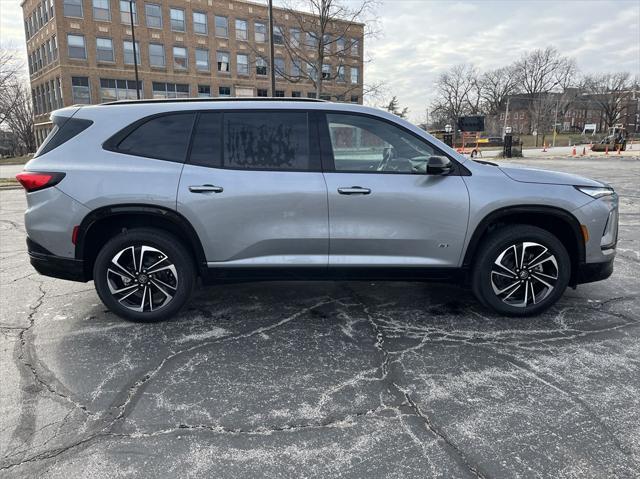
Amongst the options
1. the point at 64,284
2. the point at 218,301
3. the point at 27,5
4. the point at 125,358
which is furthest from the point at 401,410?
the point at 27,5

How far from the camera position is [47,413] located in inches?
107

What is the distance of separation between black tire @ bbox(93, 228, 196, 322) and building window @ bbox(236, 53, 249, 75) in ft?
151

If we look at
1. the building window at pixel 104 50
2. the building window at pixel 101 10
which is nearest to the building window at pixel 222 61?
the building window at pixel 104 50

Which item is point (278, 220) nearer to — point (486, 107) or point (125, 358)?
point (125, 358)

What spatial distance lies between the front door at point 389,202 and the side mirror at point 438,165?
9 cm

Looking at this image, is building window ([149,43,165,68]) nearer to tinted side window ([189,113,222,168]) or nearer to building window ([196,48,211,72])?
building window ([196,48,211,72])

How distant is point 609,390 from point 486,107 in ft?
339

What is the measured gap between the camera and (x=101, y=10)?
38.7 meters

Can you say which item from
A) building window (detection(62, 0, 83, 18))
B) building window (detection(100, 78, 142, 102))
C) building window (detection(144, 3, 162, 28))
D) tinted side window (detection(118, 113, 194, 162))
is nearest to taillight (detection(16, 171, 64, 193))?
tinted side window (detection(118, 113, 194, 162))

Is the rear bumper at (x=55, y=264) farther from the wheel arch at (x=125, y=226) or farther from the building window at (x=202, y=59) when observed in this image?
the building window at (x=202, y=59)

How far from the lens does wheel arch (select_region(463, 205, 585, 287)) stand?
386 centimetres

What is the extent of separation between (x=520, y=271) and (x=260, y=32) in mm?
47684

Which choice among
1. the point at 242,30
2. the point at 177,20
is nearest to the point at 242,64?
the point at 242,30

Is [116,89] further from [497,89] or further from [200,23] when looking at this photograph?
[497,89]
